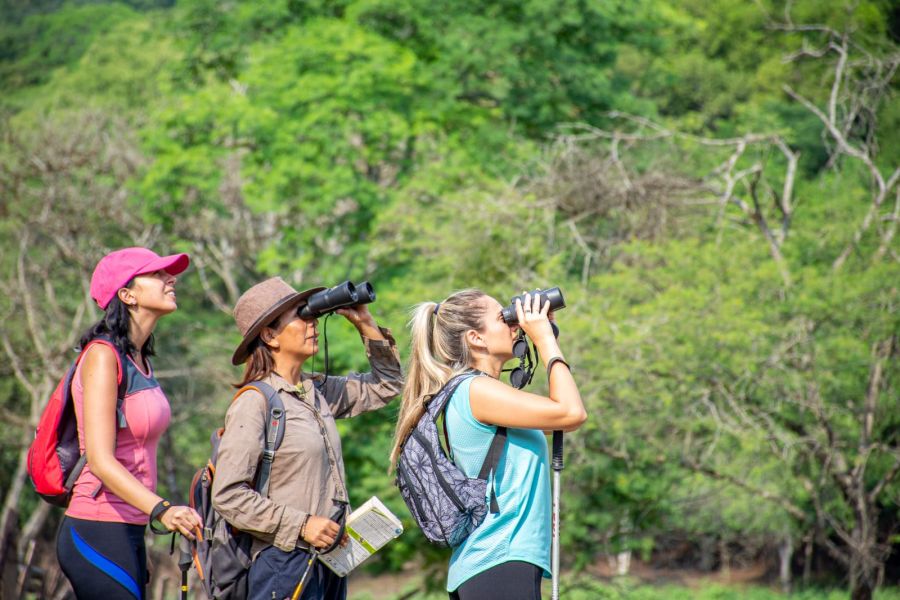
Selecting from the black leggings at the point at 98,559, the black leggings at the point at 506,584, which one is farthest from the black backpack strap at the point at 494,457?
the black leggings at the point at 98,559

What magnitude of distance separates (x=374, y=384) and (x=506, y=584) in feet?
3.17

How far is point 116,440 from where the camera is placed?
10.3ft

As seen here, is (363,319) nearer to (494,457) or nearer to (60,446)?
(494,457)

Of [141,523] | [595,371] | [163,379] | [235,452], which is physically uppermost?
[235,452]

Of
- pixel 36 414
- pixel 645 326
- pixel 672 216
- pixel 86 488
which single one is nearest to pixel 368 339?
pixel 86 488

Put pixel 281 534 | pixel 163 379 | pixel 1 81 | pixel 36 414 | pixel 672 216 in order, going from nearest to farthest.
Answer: pixel 281 534, pixel 672 216, pixel 36 414, pixel 163 379, pixel 1 81

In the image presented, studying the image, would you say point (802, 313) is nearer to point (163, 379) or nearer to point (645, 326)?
point (645, 326)

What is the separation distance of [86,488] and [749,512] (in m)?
10.5

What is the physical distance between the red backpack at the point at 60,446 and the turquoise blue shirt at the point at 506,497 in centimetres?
108

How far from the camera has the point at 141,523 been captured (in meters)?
3.20

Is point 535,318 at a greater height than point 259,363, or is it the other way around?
point 535,318

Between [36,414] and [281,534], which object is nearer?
[281,534]

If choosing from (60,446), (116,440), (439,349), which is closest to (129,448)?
(116,440)

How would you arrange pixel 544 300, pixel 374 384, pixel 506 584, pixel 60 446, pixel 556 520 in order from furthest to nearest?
pixel 374 384 < pixel 60 446 < pixel 544 300 < pixel 556 520 < pixel 506 584
